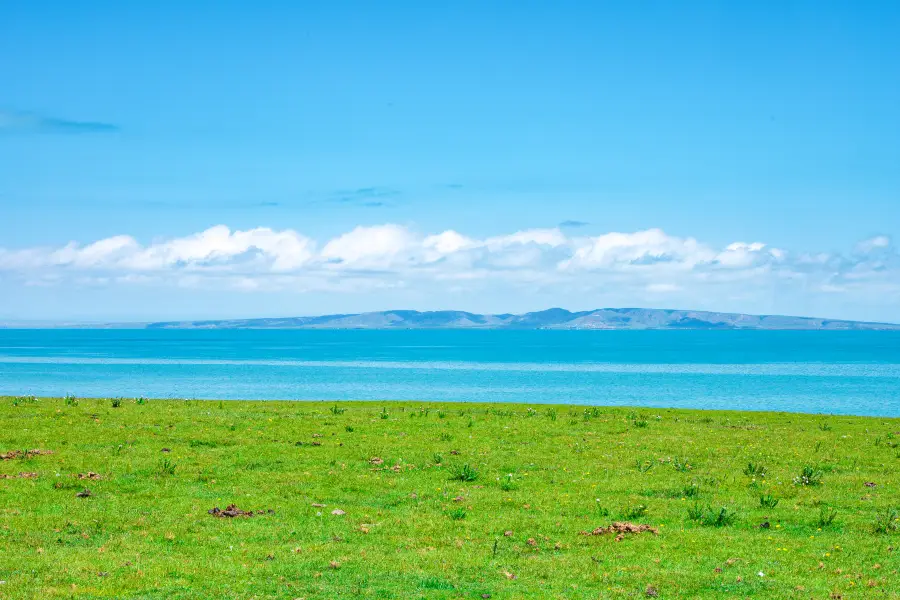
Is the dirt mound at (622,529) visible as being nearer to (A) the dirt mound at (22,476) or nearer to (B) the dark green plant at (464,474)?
(B) the dark green plant at (464,474)

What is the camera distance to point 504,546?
17984 mm

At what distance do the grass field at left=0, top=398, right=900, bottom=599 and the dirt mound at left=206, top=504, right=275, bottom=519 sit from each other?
250 millimetres

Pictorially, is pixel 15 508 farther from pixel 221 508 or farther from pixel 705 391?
pixel 705 391

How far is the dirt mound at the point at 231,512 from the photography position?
20203mm

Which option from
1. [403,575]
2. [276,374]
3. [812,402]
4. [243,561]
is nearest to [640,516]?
[403,575]

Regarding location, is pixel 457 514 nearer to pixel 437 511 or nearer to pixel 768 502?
pixel 437 511

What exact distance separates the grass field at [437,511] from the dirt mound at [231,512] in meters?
0.25

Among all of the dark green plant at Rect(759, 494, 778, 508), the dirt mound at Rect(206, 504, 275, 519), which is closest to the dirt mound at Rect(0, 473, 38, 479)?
the dirt mound at Rect(206, 504, 275, 519)

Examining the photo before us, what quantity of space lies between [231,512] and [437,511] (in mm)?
5328

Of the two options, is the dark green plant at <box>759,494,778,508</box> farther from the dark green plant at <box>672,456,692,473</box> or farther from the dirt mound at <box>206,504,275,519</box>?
the dirt mound at <box>206,504,275,519</box>

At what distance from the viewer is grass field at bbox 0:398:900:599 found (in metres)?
15.4

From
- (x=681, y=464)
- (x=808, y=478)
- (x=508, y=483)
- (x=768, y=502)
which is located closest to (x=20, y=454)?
(x=508, y=483)

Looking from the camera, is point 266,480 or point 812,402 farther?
point 812,402

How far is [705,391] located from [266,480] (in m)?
96.9
